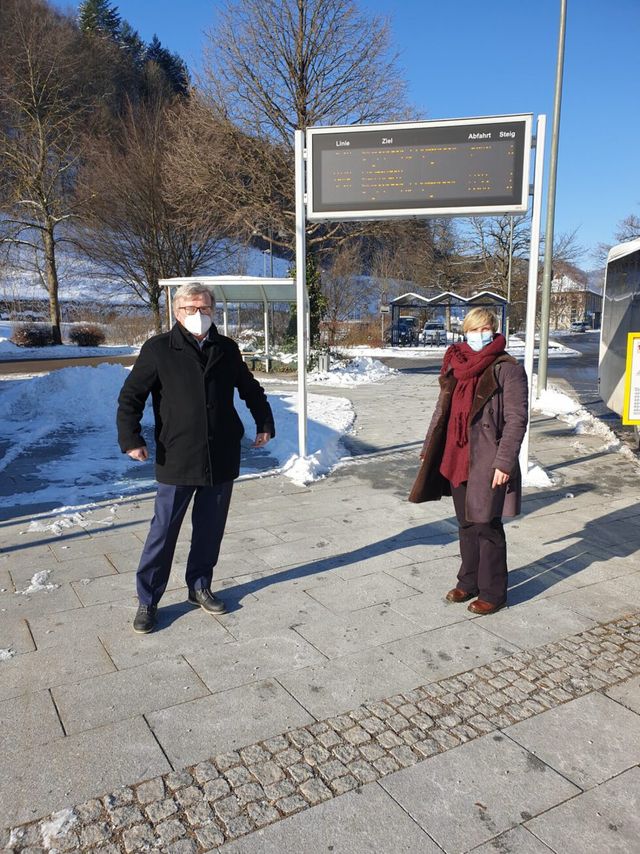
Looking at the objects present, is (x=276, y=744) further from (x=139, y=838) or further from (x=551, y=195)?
(x=551, y=195)

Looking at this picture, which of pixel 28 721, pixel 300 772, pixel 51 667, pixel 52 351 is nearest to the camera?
pixel 300 772

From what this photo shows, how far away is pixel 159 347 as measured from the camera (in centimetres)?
342

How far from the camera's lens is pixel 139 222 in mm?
33250

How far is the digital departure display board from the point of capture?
627cm

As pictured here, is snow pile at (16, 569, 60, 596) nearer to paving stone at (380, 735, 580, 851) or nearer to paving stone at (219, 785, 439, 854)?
paving stone at (219, 785, 439, 854)

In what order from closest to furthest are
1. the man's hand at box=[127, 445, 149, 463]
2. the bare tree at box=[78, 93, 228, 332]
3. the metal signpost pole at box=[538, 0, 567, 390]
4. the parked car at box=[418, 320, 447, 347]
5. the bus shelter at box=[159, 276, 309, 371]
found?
the man's hand at box=[127, 445, 149, 463] < the metal signpost pole at box=[538, 0, 567, 390] < the bus shelter at box=[159, 276, 309, 371] < the bare tree at box=[78, 93, 228, 332] < the parked car at box=[418, 320, 447, 347]

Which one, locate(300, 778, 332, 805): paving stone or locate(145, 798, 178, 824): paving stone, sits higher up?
locate(145, 798, 178, 824): paving stone

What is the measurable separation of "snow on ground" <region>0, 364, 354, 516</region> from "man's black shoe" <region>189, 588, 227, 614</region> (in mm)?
1999

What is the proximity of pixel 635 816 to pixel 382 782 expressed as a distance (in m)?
0.89

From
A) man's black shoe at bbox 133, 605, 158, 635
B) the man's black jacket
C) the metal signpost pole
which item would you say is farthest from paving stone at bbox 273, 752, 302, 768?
the metal signpost pole

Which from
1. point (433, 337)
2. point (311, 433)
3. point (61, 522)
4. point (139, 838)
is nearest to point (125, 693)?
point (139, 838)

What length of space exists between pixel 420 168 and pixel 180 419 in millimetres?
4310

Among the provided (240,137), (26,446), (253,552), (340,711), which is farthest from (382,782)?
(240,137)

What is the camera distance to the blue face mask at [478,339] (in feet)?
11.9
